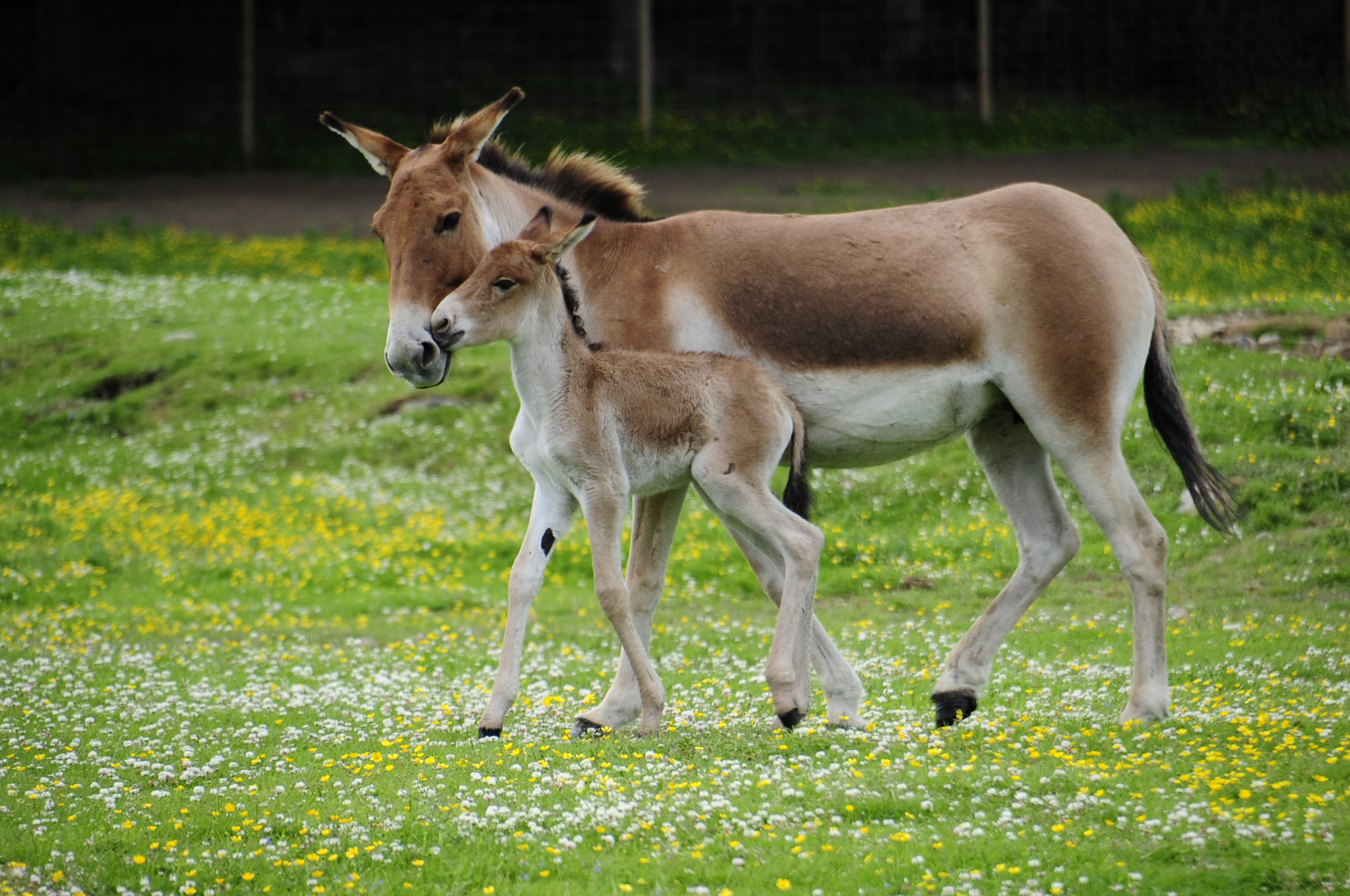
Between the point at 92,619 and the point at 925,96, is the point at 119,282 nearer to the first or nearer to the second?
the point at 92,619

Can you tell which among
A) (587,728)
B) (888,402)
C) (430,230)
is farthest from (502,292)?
(587,728)

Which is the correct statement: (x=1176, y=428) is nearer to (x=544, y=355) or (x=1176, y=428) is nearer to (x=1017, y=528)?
(x=1017, y=528)

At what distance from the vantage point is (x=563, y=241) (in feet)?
24.6

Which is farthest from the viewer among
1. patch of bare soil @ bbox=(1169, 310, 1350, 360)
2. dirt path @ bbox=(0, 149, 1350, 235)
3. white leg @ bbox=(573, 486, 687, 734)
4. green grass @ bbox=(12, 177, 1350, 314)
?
dirt path @ bbox=(0, 149, 1350, 235)

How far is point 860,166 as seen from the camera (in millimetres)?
26594

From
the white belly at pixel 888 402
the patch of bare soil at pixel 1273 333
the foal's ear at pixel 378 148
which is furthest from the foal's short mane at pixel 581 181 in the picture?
the patch of bare soil at pixel 1273 333

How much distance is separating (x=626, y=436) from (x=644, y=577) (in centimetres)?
101

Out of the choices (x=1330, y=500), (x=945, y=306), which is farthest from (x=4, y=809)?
(x=1330, y=500)

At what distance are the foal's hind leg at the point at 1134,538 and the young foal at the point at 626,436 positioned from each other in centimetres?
157

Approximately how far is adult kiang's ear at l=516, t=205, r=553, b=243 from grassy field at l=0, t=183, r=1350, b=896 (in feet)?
9.06

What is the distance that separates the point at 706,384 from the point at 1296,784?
3402 mm

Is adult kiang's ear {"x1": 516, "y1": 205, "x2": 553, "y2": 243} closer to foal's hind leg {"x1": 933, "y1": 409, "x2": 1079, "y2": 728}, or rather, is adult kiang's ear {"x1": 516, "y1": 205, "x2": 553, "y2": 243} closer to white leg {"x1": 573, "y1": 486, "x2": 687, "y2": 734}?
white leg {"x1": 573, "y1": 486, "x2": 687, "y2": 734}

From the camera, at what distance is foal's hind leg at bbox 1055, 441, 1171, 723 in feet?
25.4

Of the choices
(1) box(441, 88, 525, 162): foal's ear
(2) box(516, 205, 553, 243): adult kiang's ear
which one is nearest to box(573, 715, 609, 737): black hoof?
(2) box(516, 205, 553, 243): adult kiang's ear
